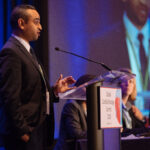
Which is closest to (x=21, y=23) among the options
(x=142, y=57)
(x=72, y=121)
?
(x=72, y=121)

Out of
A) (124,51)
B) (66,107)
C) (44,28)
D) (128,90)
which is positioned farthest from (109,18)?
(66,107)

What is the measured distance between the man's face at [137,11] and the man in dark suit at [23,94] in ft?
8.88

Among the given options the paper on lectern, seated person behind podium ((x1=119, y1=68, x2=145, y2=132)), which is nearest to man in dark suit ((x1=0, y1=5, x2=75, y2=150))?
the paper on lectern

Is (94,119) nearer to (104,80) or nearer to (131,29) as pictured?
(104,80)

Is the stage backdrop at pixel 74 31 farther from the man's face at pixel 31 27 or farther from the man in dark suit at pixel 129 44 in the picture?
the man's face at pixel 31 27

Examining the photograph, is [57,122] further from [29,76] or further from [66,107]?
[29,76]

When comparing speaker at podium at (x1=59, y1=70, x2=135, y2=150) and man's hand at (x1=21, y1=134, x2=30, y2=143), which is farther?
man's hand at (x1=21, y1=134, x2=30, y2=143)

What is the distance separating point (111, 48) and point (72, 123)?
1.79 m

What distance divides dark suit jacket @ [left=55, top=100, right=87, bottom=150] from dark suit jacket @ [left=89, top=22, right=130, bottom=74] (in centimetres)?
121

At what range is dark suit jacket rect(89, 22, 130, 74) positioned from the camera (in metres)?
4.34

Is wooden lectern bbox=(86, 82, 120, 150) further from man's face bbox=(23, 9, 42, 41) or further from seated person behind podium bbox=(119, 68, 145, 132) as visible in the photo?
seated person behind podium bbox=(119, 68, 145, 132)

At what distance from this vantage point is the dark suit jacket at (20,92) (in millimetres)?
1976

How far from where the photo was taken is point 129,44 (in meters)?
4.71

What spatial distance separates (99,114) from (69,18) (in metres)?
2.52
